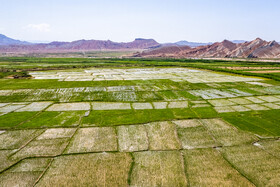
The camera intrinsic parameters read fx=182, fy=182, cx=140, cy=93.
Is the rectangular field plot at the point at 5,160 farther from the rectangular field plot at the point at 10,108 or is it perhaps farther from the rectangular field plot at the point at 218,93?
the rectangular field plot at the point at 218,93

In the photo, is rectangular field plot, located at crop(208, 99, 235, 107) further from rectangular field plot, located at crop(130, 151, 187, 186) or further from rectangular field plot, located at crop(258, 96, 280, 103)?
rectangular field plot, located at crop(130, 151, 187, 186)

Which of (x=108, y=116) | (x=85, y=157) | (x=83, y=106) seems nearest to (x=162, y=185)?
(x=85, y=157)

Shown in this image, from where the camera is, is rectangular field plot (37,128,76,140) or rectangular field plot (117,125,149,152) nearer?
rectangular field plot (117,125,149,152)

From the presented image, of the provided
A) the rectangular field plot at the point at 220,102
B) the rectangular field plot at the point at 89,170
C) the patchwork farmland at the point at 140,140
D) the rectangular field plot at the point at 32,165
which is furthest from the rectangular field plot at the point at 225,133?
the rectangular field plot at the point at 32,165

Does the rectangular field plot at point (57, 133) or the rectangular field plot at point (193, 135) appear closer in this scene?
the rectangular field plot at point (193, 135)

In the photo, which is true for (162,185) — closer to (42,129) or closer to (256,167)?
(256,167)

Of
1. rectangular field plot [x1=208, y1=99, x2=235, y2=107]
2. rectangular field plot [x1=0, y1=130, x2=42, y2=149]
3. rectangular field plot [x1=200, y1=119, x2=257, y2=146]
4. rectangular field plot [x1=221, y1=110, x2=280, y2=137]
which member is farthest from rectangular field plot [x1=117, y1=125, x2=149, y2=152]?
rectangular field plot [x1=208, y1=99, x2=235, y2=107]

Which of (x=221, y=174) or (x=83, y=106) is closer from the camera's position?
(x=221, y=174)
